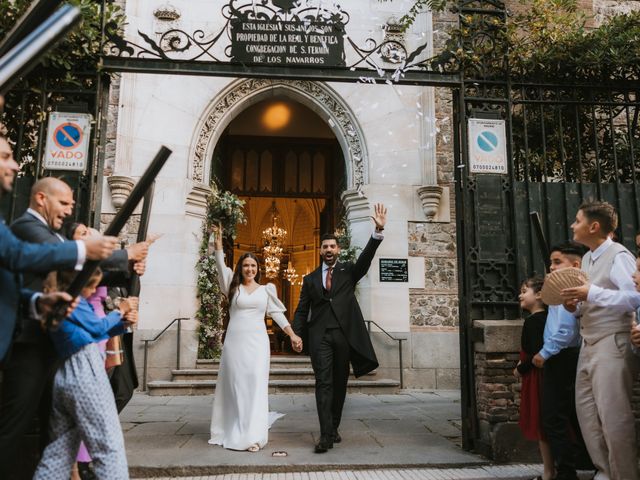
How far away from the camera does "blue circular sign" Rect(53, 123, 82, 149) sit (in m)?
5.06

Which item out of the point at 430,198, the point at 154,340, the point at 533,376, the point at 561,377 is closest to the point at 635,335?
the point at 561,377

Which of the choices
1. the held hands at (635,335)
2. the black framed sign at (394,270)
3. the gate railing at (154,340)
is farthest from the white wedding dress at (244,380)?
the black framed sign at (394,270)

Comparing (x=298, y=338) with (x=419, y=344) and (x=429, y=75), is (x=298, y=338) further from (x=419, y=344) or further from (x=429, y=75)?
(x=419, y=344)

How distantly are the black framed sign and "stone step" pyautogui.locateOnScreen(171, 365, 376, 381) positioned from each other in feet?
5.80

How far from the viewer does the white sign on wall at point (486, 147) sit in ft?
18.3

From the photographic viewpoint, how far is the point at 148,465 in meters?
4.41

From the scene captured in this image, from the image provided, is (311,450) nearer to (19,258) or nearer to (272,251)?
(19,258)

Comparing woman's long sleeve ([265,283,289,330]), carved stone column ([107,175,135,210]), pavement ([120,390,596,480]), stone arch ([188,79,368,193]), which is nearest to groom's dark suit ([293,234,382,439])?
woman's long sleeve ([265,283,289,330])

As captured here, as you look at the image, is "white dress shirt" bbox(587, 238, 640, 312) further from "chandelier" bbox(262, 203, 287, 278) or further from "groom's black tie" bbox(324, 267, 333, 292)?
"chandelier" bbox(262, 203, 287, 278)

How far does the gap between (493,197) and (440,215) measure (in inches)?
186

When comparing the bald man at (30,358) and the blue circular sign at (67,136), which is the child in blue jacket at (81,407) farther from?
the blue circular sign at (67,136)

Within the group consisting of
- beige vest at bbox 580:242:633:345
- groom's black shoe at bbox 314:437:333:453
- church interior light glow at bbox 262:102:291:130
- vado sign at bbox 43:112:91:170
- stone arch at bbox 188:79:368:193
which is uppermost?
church interior light glow at bbox 262:102:291:130

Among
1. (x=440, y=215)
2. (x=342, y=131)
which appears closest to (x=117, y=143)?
(x=342, y=131)

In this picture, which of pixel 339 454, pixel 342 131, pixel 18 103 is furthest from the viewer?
pixel 342 131
